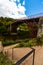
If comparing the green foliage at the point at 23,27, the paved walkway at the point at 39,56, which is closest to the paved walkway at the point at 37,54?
the paved walkway at the point at 39,56

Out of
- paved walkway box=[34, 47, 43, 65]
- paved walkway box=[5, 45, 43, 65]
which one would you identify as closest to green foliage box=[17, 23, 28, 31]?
paved walkway box=[5, 45, 43, 65]

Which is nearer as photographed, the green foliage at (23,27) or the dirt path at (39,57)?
the dirt path at (39,57)

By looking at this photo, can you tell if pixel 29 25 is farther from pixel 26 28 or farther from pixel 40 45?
pixel 40 45

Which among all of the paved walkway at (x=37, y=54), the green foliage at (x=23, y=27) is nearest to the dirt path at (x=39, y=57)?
the paved walkway at (x=37, y=54)

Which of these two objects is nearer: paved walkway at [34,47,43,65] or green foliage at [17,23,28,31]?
paved walkway at [34,47,43,65]

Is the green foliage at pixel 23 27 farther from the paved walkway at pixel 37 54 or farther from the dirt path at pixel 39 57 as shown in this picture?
the dirt path at pixel 39 57

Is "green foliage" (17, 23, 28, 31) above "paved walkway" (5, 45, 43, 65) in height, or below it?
above

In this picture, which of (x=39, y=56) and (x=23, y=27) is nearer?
(x=39, y=56)

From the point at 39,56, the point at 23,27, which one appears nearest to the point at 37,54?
the point at 39,56

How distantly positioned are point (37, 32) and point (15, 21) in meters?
2.44

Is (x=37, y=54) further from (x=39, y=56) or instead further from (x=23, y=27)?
(x=23, y=27)

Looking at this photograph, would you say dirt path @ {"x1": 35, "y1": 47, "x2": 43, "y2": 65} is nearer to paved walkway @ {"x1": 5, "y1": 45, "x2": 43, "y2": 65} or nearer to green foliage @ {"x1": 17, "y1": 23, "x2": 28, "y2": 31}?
paved walkway @ {"x1": 5, "y1": 45, "x2": 43, "y2": 65}

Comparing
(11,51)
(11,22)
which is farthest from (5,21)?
(11,51)

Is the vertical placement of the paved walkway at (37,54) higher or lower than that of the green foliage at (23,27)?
lower
